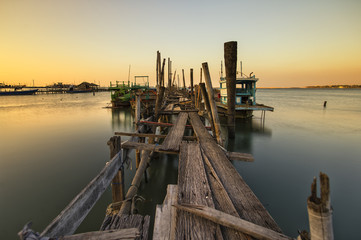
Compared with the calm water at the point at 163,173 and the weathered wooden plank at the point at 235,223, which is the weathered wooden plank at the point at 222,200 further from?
the calm water at the point at 163,173

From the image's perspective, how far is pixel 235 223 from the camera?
1787mm

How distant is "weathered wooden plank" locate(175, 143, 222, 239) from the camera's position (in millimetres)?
1852

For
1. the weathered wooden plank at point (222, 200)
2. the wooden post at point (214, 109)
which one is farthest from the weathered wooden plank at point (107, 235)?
the wooden post at point (214, 109)

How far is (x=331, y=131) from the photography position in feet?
53.8

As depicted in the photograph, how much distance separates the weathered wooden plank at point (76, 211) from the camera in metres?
1.69

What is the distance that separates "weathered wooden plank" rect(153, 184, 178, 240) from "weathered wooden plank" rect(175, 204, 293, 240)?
20 cm

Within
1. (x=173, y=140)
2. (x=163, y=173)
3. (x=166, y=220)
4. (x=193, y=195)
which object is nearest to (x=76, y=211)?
(x=166, y=220)

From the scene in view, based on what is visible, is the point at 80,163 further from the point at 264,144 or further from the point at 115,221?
the point at 264,144

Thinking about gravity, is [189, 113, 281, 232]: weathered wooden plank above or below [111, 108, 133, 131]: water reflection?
above

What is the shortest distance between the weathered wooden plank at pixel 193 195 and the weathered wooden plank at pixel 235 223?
0.10m

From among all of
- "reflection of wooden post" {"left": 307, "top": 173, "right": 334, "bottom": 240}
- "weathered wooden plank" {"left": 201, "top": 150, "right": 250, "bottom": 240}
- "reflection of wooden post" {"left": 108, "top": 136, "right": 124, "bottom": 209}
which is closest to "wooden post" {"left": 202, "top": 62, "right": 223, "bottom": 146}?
"weathered wooden plank" {"left": 201, "top": 150, "right": 250, "bottom": 240}

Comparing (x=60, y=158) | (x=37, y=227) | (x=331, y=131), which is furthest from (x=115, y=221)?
(x=331, y=131)

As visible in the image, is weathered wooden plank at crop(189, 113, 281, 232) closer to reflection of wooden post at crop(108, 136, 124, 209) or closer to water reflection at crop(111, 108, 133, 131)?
reflection of wooden post at crop(108, 136, 124, 209)

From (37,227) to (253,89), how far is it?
19.1 meters
